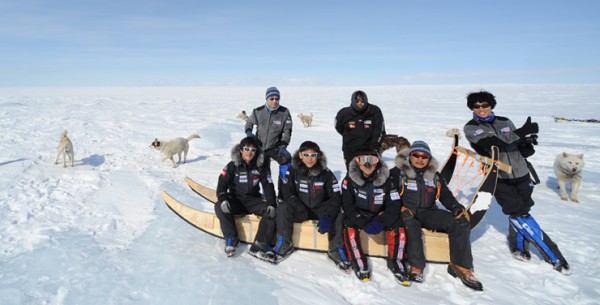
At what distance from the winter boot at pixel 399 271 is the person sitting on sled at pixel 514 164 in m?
1.34

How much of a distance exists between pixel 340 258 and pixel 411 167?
1158 mm

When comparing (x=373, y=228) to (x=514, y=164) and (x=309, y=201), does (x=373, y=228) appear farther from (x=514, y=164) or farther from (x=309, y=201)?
(x=514, y=164)

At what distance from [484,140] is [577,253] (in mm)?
1766

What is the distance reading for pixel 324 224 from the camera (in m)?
3.37

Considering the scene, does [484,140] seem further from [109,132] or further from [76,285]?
[109,132]

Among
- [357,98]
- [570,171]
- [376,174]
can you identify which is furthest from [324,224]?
[570,171]

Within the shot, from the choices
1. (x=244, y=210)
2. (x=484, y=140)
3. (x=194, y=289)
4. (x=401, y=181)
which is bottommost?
(x=194, y=289)

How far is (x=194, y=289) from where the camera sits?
Result: 288 cm

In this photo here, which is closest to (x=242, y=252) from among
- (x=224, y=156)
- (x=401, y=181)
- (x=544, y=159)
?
(x=401, y=181)

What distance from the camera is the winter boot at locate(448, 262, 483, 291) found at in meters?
3.04

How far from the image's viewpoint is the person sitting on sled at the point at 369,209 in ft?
10.7

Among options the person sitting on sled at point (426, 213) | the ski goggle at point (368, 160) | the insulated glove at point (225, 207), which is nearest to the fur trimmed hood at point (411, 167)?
the person sitting on sled at point (426, 213)

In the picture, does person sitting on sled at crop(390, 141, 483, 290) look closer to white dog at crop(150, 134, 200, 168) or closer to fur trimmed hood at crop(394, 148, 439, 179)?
fur trimmed hood at crop(394, 148, 439, 179)

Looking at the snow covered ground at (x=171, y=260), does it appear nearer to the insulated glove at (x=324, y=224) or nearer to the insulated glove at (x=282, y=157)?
the insulated glove at (x=324, y=224)
